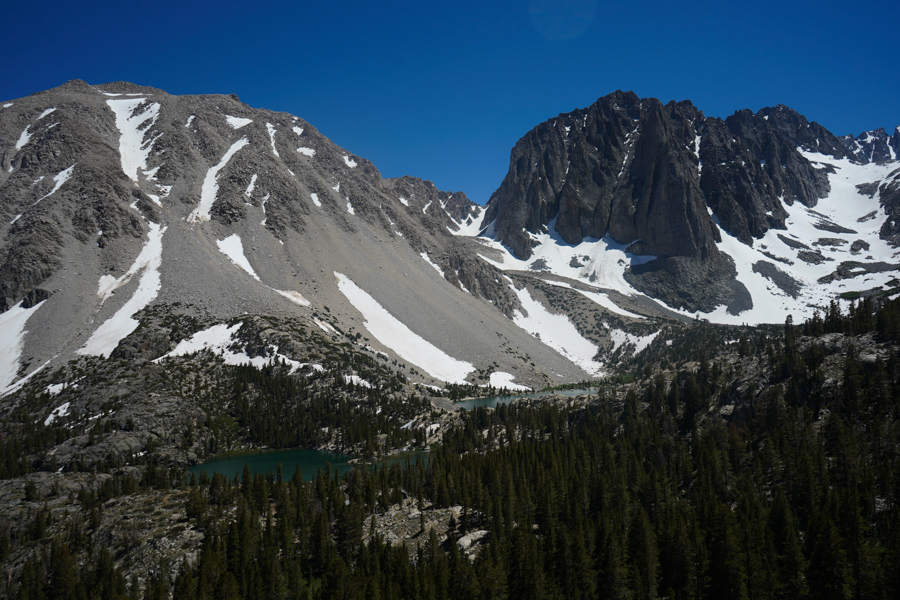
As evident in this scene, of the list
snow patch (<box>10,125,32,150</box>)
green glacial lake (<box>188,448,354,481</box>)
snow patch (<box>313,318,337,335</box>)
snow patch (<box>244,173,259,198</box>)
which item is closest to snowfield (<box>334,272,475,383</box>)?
snow patch (<box>313,318,337,335</box>)

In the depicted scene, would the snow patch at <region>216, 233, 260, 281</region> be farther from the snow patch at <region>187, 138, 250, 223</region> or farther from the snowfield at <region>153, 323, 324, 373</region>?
the snowfield at <region>153, 323, 324, 373</region>

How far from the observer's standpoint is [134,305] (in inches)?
5032

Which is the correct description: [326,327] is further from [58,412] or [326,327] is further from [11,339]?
[11,339]

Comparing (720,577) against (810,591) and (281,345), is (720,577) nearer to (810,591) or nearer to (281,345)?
(810,591)

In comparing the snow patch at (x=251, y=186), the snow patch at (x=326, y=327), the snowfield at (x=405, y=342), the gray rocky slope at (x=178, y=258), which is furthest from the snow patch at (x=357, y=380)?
the snow patch at (x=251, y=186)

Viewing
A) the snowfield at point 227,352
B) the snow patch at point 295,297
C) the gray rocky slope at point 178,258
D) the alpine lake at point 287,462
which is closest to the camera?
the alpine lake at point 287,462

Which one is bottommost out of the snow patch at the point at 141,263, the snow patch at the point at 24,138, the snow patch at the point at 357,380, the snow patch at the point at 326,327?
the snow patch at the point at 357,380

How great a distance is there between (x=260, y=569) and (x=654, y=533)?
34951mm

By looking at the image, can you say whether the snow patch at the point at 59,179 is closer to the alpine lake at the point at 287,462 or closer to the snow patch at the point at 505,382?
the alpine lake at the point at 287,462

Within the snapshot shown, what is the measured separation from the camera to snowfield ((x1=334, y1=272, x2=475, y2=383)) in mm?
145000

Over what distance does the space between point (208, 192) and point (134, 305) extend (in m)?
64.5

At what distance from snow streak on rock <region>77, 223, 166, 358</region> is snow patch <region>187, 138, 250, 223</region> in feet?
43.2

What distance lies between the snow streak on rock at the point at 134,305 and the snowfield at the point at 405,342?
50722 mm

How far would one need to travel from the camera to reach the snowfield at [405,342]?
145 meters
